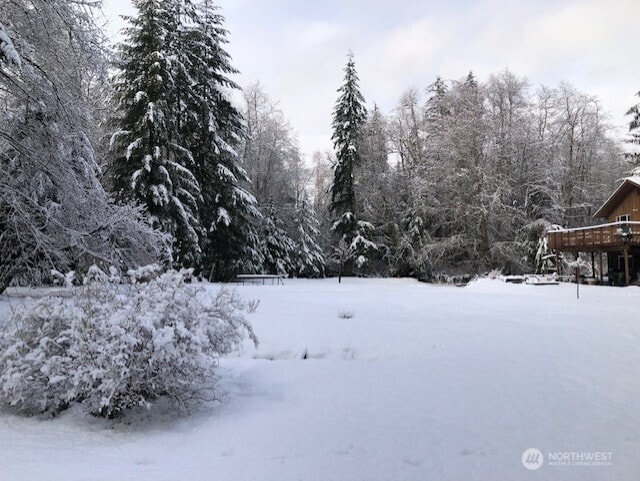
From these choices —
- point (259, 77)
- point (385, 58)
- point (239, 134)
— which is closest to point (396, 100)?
point (259, 77)

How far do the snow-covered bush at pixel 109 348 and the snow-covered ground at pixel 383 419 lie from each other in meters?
0.30

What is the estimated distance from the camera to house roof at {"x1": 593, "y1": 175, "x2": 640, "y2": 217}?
906 inches

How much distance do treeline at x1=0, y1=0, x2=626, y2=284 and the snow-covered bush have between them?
3765 mm

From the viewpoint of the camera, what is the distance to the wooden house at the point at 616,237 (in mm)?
20314

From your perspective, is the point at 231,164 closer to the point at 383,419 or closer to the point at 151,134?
the point at 151,134

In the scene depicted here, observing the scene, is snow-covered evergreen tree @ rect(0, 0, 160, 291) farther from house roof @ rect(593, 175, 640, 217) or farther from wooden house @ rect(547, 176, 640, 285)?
house roof @ rect(593, 175, 640, 217)

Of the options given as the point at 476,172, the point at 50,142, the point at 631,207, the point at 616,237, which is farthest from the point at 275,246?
the point at 50,142

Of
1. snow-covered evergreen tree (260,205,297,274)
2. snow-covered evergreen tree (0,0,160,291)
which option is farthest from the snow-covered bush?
snow-covered evergreen tree (260,205,297,274)

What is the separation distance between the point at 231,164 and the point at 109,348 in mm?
21545

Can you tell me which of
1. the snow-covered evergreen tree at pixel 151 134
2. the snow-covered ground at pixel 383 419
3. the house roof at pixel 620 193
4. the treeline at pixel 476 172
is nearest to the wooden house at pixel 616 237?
the house roof at pixel 620 193

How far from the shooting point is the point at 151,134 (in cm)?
2045

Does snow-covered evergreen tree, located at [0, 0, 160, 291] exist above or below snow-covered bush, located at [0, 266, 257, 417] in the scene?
above

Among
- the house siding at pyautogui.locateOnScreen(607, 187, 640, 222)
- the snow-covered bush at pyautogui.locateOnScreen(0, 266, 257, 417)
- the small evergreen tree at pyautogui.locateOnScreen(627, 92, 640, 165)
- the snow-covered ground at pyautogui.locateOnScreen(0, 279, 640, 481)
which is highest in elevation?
the small evergreen tree at pyautogui.locateOnScreen(627, 92, 640, 165)

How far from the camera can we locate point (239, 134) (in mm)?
27469
